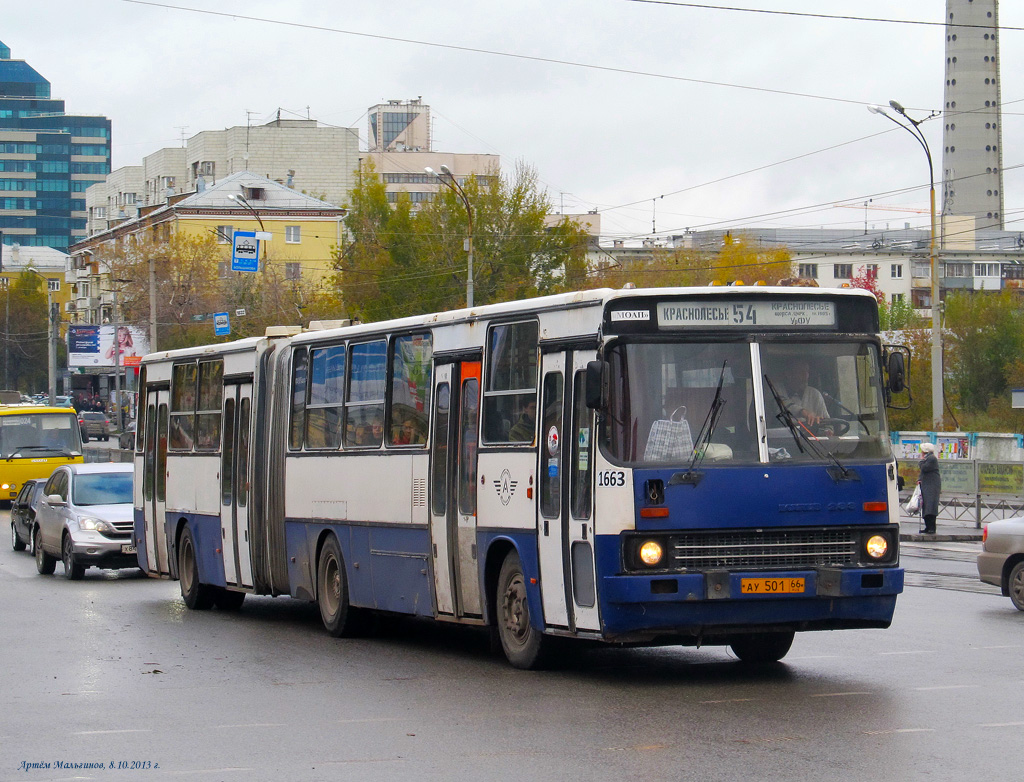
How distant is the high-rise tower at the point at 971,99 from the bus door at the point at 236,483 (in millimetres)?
133219

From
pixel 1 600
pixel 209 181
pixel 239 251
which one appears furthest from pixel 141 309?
pixel 1 600

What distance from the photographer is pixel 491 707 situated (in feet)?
32.0

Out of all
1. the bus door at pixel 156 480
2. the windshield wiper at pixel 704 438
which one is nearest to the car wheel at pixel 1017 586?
the windshield wiper at pixel 704 438

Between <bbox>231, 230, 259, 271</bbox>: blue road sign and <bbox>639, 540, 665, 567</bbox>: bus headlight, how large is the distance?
38.6 m

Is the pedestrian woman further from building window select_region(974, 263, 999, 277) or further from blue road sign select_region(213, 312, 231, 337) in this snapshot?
building window select_region(974, 263, 999, 277)

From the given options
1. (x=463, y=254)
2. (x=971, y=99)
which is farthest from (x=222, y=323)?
(x=971, y=99)

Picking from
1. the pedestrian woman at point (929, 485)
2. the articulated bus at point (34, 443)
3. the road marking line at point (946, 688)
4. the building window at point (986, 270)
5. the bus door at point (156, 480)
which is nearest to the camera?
the road marking line at point (946, 688)

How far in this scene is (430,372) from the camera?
42.6ft

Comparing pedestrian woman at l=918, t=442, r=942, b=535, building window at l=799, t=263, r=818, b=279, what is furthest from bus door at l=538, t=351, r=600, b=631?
building window at l=799, t=263, r=818, b=279

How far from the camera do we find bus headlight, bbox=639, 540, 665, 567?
1011 cm

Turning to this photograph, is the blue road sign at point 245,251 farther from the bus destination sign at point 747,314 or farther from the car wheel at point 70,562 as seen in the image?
the bus destination sign at point 747,314

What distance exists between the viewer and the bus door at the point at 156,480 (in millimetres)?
18938

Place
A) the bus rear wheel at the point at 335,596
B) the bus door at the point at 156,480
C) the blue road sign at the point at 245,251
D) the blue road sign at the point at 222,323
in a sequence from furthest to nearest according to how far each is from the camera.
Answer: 1. the blue road sign at the point at 222,323
2. the blue road sign at the point at 245,251
3. the bus door at the point at 156,480
4. the bus rear wheel at the point at 335,596

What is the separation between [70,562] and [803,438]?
1404 cm
